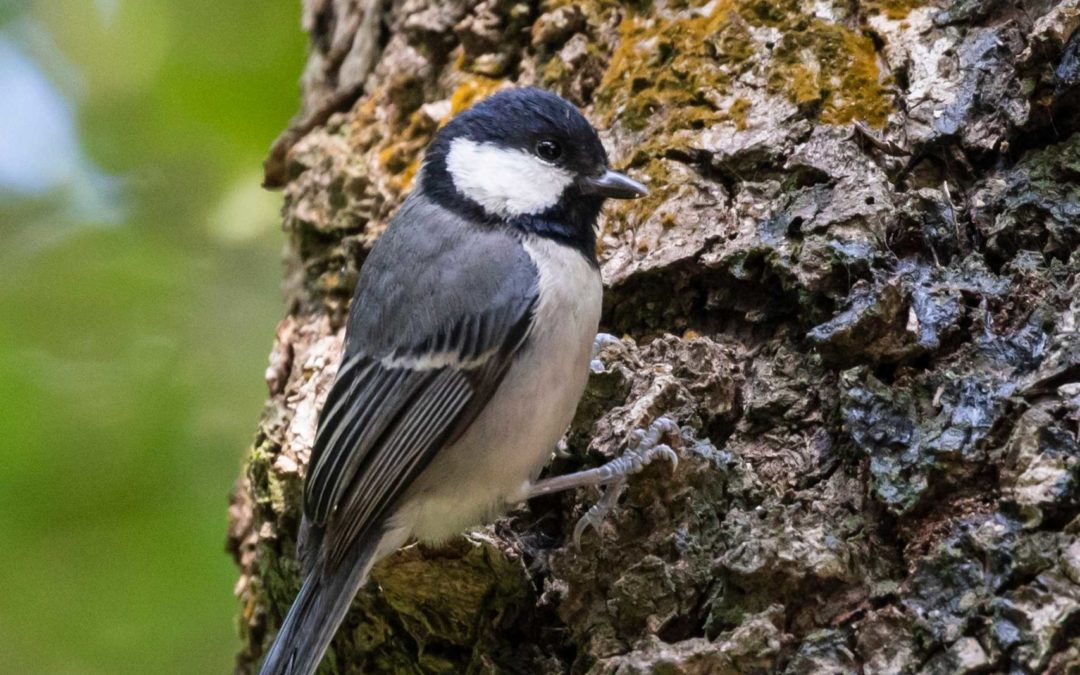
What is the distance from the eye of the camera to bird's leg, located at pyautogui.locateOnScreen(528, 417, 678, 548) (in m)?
1.81

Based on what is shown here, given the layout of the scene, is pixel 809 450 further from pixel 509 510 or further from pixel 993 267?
pixel 509 510

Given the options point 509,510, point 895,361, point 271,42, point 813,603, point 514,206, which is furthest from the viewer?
point 271,42

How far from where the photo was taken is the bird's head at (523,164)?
2316 millimetres

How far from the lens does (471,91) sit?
2.75 metres

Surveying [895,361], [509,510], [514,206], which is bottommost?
[509,510]

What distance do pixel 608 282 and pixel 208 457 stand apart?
5.76ft

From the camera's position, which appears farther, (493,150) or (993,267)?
(493,150)

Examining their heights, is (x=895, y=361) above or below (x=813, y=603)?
above

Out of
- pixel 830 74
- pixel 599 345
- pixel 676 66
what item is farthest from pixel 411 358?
pixel 830 74

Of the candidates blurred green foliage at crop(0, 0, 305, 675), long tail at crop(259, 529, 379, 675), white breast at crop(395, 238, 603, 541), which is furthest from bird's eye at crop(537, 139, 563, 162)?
blurred green foliage at crop(0, 0, 305, 675)

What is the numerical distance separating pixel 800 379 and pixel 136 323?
2.61m

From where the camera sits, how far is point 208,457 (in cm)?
341

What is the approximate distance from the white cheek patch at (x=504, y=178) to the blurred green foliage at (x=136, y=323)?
59.6 inches

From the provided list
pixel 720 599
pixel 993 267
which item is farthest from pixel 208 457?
pixel 993 267
